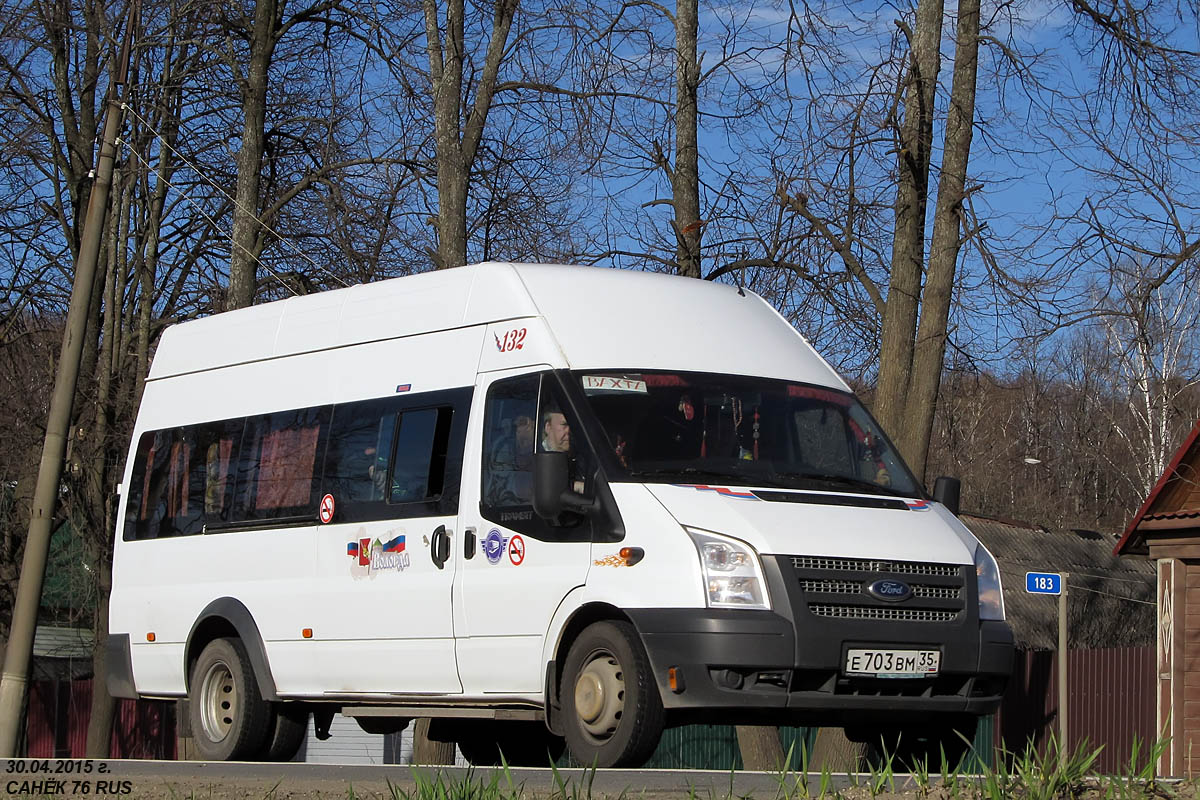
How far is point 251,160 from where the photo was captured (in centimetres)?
2191

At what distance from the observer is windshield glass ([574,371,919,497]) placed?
885cm

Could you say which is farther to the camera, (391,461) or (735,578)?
(391,461)

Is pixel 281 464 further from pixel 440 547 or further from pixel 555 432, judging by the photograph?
pixel 555 432

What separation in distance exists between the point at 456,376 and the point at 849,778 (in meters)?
3.81

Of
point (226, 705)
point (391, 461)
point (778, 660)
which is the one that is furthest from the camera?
point (226, 705)

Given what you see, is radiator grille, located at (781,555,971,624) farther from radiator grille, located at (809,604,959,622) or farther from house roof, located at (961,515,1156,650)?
house roof, located at (961,515,1156,650)

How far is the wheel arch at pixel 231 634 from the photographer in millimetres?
11023

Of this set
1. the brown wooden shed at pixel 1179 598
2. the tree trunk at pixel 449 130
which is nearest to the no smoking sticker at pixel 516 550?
the tree trunk at pixel 449 130

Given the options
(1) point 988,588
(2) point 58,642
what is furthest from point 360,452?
(2) point 58,642

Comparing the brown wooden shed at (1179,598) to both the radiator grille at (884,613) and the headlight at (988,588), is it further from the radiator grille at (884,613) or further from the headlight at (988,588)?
the radiator grille at (884,613)

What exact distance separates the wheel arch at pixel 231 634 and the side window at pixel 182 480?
0.63 m

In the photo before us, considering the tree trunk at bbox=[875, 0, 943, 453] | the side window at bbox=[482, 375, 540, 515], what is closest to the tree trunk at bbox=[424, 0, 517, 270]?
the tree trunk at bbox=[875, 0, 943, 453]

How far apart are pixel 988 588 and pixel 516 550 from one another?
245 cm

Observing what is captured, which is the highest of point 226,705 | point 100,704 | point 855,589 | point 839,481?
point 839,481
